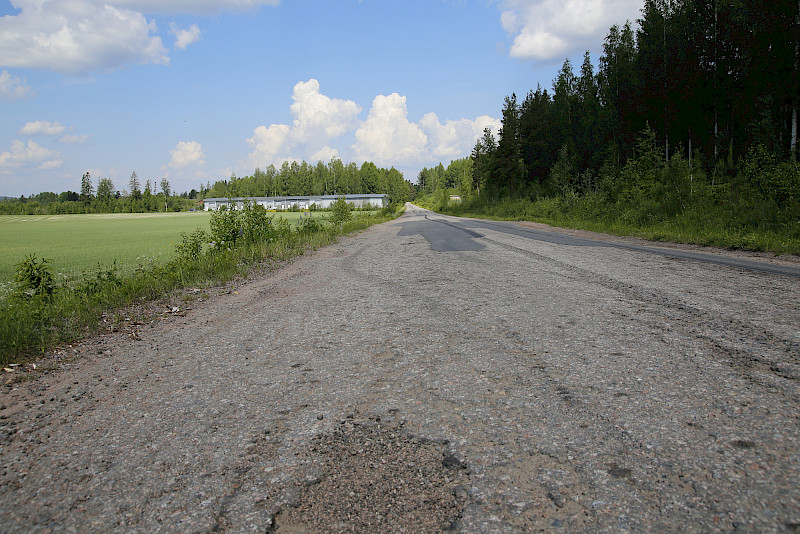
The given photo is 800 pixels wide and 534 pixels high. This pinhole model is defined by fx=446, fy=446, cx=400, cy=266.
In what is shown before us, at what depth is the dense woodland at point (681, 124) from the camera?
656 inches

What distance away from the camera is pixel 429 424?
2.77m

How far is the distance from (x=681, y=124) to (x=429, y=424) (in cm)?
3956

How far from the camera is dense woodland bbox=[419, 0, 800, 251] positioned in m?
16.7

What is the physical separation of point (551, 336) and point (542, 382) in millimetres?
1152

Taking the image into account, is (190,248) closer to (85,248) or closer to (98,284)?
(98,284)

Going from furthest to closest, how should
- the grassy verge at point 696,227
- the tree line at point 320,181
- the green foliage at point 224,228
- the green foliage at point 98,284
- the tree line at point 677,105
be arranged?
the tree line at point 320,181, the tree line at point 677,105, the green foliage at point 224,228, the grassy verge at point 696,227, the green foliage at point 98,284

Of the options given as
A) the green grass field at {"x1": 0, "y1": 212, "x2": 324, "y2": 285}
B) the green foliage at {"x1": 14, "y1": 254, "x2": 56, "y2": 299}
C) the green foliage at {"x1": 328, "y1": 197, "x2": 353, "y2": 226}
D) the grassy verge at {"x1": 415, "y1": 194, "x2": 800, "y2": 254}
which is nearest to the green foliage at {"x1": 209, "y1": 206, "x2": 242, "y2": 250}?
the green grass field at {"x1": 0, "y1": 212, "x2": 324, "y2": 285}

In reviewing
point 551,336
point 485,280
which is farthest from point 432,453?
point 485,280

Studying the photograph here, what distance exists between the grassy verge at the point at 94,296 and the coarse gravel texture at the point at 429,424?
53 cm

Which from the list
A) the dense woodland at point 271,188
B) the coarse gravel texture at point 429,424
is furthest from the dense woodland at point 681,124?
the dense woodland at point 271,188

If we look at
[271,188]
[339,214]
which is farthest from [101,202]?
[339,214]

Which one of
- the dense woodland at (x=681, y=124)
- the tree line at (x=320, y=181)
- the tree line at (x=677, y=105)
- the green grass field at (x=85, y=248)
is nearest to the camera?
the green grass field at (x=85, y=248)

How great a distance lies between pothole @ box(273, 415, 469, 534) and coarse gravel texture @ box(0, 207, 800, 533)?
1 centimetres

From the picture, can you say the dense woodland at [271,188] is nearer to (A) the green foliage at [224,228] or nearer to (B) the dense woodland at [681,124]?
(B) the dense woodland at [681,124]
